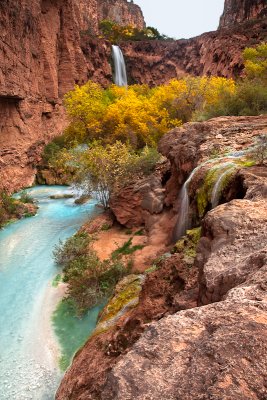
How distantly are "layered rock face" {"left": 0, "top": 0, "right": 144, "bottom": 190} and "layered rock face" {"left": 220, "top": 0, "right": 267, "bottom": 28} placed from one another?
33.6m

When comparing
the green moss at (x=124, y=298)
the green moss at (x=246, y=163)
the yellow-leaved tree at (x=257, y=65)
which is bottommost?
the green moss at (x=124, y=298)

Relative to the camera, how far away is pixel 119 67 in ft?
158

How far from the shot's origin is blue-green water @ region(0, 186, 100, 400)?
6898mm

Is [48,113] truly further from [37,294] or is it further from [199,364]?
[199,364]

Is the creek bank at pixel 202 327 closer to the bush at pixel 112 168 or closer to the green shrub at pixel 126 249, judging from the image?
the green shrub at pixel 126 249

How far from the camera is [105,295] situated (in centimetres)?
966

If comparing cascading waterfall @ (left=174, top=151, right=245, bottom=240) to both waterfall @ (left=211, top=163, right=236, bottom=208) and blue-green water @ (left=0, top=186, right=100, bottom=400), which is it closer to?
waterfall @ (left=211, top=163, right=236, bottom=208)

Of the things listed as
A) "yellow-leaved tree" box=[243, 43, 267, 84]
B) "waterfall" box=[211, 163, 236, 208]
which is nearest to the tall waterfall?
"yellow-leaved tree" box=[243, 43, 267, 84]

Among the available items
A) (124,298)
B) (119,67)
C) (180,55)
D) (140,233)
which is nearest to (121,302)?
(124,298)

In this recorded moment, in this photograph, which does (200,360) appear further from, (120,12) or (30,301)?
(120,12)

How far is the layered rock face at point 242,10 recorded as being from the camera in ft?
172

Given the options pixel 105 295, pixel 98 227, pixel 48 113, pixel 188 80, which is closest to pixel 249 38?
pixel 188 80

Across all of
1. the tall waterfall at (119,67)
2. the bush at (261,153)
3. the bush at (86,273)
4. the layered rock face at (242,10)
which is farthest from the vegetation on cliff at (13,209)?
the layered rock face at (242,10)

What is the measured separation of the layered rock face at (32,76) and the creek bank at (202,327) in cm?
1724
